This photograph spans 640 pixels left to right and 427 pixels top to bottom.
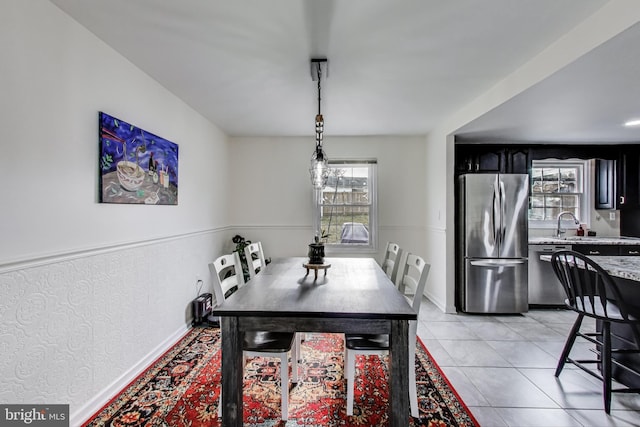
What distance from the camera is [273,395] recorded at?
2.07 m

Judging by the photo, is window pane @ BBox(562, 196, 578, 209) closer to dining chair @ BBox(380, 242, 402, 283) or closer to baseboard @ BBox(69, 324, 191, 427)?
dining chair @ BBox(380, 242, 402, 283)

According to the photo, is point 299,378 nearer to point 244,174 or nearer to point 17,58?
point 17,58

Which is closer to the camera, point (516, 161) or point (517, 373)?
point (517, 373)

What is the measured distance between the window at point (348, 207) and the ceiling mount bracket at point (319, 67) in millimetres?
2244

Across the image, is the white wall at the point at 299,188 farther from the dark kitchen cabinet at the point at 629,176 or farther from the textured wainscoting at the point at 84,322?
the dark kitchen cabinet at the point at 629,176

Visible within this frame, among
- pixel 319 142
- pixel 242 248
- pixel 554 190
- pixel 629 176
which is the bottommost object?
pixel 242 248

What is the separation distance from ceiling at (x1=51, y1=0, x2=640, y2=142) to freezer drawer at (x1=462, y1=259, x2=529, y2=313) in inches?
65.2

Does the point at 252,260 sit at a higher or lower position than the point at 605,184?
lower

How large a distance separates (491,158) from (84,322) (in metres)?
4.57

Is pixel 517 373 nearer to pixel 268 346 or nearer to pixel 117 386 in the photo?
pixel 268 346

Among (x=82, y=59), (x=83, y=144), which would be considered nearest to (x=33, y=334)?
(x=83, y=144)

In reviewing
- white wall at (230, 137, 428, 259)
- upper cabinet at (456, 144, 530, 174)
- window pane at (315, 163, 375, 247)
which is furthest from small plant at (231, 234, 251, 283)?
upper cabinet at (456, 144, 530, 174)

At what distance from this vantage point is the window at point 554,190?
439 cm

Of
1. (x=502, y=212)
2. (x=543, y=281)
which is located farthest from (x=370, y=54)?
(x=543, y=281)
